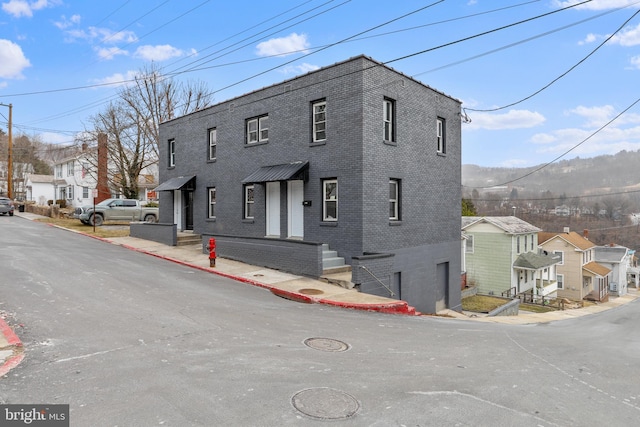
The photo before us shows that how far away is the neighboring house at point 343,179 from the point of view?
13.8 metres

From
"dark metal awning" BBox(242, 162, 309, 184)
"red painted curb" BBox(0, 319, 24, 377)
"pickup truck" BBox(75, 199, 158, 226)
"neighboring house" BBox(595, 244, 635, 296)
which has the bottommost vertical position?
"neighboring house" BBox(595, 244, 635, 296)

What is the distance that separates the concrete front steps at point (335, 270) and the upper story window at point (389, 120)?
4907 mm

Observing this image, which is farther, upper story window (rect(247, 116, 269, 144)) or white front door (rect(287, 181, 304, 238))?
upper story window (rect(247, 116, 269, 144))

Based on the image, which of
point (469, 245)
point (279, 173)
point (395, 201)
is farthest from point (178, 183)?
point (469, 245)

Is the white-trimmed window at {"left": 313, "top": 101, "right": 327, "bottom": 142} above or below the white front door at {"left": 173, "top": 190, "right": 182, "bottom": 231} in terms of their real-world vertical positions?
above

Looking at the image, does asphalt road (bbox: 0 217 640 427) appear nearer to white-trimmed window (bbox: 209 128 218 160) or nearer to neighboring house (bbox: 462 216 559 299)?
white-trimmed window (bbox: 209 128 218 160)

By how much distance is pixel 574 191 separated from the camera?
51.3m

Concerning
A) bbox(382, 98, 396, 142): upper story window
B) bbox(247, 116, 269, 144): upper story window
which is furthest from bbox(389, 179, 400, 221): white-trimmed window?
bbox(247, 116, 269, 144): upper story window

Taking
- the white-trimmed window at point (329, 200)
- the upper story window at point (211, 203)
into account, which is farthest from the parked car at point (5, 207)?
the white-trimmed window at point (329, 200)

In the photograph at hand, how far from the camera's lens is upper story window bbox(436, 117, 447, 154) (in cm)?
1839

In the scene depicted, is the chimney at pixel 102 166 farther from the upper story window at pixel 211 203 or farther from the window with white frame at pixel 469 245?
the window with white frame at pixel 469 245

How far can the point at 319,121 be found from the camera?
1524cm

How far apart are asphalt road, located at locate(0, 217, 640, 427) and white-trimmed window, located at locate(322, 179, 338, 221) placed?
519 centimetres

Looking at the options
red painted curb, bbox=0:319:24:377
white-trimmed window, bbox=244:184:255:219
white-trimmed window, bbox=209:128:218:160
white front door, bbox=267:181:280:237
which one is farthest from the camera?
white-trimmed window, bbox=209:128:218:160
